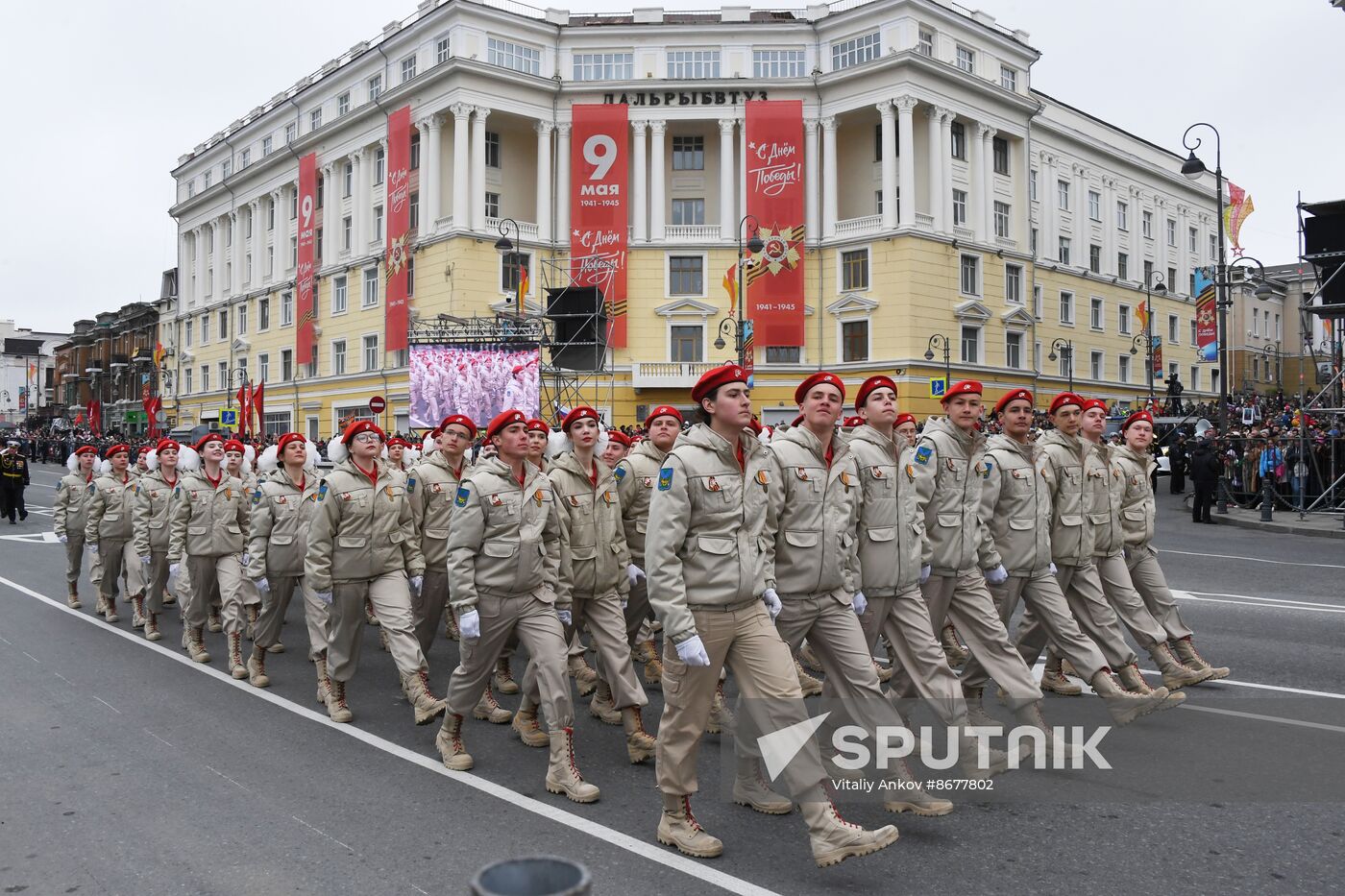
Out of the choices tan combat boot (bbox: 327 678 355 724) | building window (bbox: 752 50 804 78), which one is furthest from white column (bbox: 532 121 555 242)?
tan combat boot (bbox: 327 678 355 724)

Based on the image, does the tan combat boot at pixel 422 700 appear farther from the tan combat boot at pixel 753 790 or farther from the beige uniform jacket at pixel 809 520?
the beige uniform jacket at pixel 809 520

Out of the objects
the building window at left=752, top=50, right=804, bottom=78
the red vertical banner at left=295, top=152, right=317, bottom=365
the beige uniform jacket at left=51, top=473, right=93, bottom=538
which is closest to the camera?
the beige uniform jacket at left=51, top=473, right=93, bottom=538

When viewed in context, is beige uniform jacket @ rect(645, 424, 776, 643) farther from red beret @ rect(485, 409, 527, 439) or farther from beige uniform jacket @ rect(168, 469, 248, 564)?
beige uniform jacket @ rect(168, 469, 248, 564)

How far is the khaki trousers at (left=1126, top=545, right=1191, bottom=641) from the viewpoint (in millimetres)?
7637

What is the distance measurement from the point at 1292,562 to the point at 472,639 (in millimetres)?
13338

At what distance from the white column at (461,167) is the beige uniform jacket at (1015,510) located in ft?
133

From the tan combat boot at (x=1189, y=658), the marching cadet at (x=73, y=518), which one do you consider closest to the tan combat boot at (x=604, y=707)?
the tan combat boot at (x=1189, y=658)

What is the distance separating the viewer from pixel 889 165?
43094mm

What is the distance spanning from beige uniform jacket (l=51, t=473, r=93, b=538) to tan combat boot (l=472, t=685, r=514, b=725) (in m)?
7.96

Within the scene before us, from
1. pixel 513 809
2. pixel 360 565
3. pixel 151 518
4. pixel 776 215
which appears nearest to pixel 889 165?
pixel 776 215

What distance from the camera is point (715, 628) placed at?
4.63 m

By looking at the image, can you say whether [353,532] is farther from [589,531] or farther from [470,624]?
[470,624]

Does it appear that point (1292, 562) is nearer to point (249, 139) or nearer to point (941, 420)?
point (941, 420)

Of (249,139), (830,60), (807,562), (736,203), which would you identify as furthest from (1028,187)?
(807,562)
